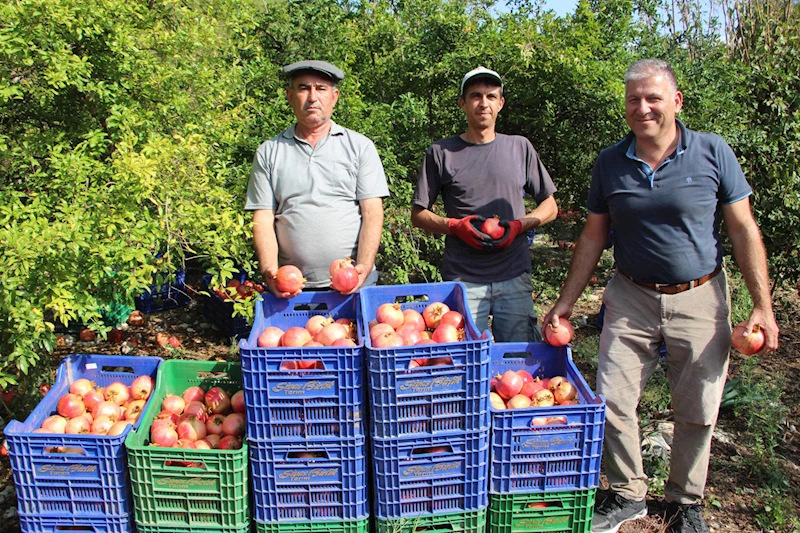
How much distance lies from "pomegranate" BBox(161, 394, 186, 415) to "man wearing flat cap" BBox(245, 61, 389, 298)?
79 cm

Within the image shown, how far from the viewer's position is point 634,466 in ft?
11.1

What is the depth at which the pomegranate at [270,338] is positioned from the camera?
3090mm

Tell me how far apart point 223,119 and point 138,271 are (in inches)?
73.1

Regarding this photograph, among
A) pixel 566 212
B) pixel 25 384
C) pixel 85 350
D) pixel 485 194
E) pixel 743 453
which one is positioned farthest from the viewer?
pixel 566 212

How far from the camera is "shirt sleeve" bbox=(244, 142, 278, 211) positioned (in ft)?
12.2

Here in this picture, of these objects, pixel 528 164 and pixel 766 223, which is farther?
pixel 766 223

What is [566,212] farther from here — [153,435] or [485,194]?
[153,435]

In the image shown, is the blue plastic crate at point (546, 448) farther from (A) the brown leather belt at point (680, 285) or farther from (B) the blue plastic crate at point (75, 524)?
(B) the blue plastic crate at point (75, 524)

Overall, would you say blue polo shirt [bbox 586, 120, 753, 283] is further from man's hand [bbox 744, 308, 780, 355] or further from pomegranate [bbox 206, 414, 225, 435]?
pomegranate [bbox 206, 414, 225, 435]

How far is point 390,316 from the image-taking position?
3.27 meters

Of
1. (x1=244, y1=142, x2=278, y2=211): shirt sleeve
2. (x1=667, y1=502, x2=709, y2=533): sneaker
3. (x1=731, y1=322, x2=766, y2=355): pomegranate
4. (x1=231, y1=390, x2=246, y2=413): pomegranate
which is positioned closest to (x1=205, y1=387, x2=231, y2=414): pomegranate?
(x1=231, y1=390, x2=246, y2=413): pomegranate

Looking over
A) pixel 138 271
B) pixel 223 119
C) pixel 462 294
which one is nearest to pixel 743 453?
pixel 462 294

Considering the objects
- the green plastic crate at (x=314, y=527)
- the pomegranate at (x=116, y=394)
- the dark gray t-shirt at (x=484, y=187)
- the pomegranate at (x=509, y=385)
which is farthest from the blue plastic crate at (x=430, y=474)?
the pomegranate at (x=116, y=394)

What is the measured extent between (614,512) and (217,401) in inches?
83.2
